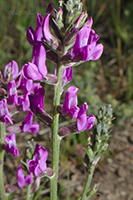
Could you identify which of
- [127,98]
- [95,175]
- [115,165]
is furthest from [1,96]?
[127,98]

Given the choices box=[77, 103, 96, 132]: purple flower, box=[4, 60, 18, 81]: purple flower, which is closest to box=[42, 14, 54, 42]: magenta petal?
box=[77, 103, 96, 132]: purple flower

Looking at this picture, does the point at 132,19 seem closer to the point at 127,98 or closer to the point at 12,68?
the point at 127,98

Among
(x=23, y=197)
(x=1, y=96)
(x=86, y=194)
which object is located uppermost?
(x=1, y=96)

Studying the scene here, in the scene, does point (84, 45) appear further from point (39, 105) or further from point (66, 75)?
point (39, 105)

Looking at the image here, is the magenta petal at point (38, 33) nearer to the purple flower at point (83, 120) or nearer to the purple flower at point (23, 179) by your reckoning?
the purple flower at point (83, 120)

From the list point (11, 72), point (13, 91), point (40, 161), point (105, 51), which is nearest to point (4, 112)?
point (13, 91)

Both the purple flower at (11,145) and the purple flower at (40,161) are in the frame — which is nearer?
the purple flower at (40,161)

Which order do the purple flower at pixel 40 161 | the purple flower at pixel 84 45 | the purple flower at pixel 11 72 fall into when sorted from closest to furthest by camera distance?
the purple flower at pixel 84 45
the purple flower at pixel 40 161
the purple flower at pixel 11 72

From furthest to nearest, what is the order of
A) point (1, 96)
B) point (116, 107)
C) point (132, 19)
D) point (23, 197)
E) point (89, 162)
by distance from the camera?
point (132, 19) → point (116, 107) → point (23, 197) → point (1, 96) → point (89, 162)

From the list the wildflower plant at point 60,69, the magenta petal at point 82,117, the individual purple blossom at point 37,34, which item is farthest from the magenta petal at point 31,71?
the magenta petal at point 82,117
